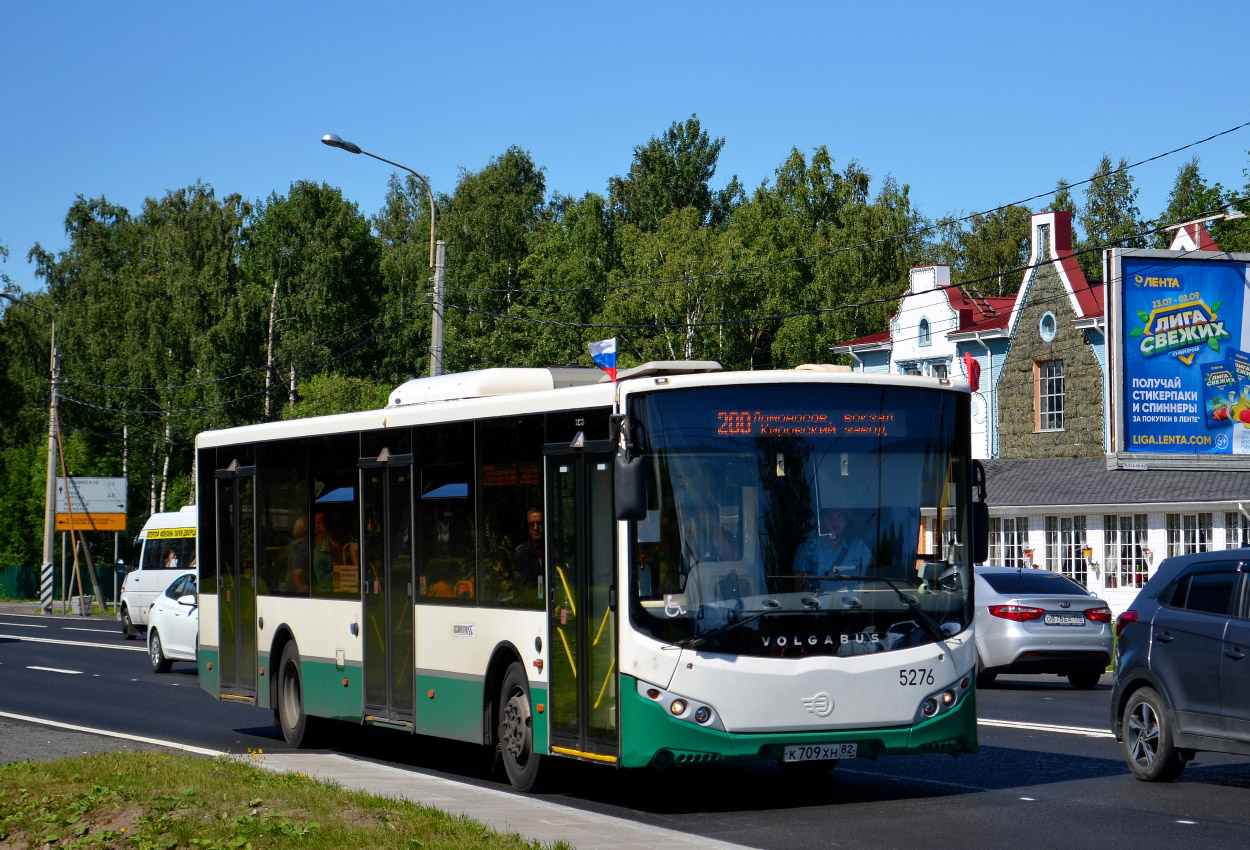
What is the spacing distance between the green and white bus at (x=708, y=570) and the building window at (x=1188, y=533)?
27616 millimetres

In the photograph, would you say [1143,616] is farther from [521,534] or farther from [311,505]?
[311,505]

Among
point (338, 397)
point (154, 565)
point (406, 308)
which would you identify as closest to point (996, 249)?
point (406, 308)

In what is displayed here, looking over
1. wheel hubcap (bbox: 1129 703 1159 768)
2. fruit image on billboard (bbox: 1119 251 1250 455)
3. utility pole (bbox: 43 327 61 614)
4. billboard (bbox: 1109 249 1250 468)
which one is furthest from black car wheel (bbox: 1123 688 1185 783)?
utility pole (bbox: 43 327 61 614)

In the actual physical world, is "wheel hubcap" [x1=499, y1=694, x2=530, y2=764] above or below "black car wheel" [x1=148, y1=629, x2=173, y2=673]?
above

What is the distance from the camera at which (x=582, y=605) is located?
11.7 m

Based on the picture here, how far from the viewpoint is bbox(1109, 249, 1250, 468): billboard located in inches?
1303

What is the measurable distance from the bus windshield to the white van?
29272mm

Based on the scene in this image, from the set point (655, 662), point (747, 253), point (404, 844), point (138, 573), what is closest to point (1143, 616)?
point (655, 662)

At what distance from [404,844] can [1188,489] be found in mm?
32967

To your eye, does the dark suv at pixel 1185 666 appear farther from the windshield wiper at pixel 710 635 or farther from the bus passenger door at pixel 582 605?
the bus passenger door at pixel 582 605

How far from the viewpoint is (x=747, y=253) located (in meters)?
57.7

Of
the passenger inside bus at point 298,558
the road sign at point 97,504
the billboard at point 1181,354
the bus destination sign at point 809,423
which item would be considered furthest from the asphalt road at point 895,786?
the road sign at point 97,504

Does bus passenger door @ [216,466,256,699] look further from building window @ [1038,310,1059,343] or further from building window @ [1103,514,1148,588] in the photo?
building window @ [1038,310,1059,343]

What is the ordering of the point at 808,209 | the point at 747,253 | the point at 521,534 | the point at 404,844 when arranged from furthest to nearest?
the point at 808,209 → the point at 747,253 → the point at 521,534 → the point at 404,844
